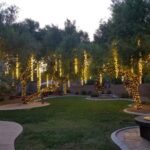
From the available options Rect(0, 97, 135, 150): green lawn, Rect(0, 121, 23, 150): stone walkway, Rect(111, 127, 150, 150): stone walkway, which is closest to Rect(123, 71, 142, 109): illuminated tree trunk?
Rect(0, 97, 135, 150): green lawn

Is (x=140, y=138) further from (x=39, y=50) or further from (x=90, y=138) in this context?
(x=39, y=50)

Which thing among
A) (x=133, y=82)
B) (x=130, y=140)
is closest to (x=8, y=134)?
(x=130, y=140)

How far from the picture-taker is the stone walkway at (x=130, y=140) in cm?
1033

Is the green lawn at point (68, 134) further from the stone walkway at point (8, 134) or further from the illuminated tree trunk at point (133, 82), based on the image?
the illuminated tree trunk at point (133, 82)

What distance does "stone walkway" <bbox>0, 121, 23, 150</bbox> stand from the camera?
1107 cm

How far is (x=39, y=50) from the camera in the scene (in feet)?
100

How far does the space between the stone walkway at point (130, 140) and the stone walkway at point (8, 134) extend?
355cm

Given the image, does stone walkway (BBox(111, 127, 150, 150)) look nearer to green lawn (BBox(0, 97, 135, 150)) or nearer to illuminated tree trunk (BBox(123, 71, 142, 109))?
green lawn (BBox(0, 97, 135, 150))

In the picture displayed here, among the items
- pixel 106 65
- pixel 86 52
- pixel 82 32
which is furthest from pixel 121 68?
pixel 82 32

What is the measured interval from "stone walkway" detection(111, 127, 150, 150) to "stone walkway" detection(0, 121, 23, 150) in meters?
3.55

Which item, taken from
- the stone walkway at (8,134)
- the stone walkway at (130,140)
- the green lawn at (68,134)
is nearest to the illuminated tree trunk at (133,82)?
the green lawn at (68,134)

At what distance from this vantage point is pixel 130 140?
1134cm

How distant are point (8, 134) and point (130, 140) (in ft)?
16.6

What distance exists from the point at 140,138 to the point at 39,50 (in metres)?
20.3
